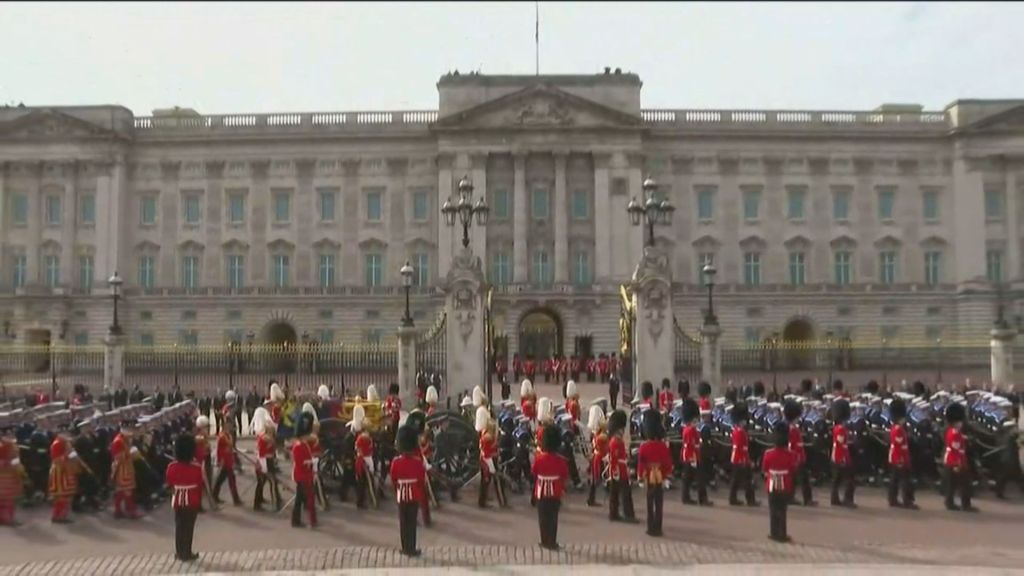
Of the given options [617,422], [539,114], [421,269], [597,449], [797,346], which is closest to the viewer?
[617,422]

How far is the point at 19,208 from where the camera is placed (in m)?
55.8

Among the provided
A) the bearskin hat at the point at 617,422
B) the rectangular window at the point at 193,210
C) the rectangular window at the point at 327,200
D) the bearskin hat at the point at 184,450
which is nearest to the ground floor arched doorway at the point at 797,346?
the bearskin hat at the point at 617,422

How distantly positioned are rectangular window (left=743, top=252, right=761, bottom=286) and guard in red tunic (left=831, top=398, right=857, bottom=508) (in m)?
40.3

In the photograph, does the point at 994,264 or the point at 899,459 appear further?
the point at 994,264

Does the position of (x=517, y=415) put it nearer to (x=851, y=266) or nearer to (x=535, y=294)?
(x=535, y=294)

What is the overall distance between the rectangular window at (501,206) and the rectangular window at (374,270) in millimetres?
7139

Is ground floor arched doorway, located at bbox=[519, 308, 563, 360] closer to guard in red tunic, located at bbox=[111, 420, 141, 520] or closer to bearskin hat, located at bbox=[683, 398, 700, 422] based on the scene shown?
bearskin hat, located at bbox=[683, 398, 700, 422]

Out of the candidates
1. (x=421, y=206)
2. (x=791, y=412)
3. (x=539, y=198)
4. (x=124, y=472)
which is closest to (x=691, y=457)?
(x=791, y=412)

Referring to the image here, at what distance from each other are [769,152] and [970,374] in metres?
20.8

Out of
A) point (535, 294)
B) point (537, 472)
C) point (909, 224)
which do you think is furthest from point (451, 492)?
point (909, 224)

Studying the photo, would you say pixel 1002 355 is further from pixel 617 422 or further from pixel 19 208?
pixel 19 208

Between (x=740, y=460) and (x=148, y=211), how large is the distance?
161 ft

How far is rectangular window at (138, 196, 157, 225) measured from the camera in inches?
2215

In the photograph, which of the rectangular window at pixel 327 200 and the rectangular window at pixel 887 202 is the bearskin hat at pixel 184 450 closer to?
the rectangular window at pixel 327 200
